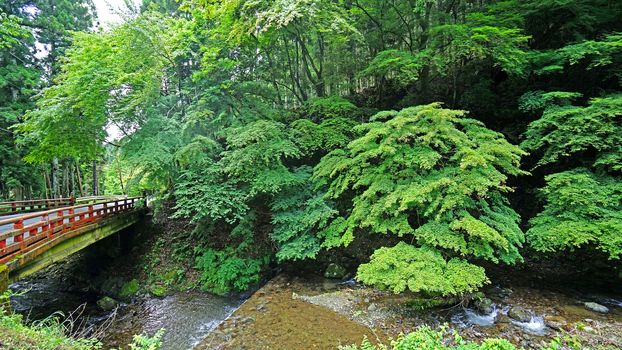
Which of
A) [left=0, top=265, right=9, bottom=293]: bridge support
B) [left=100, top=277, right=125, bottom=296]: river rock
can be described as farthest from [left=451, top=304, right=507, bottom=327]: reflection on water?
[left=100, top=277, right=125, bottom=296]: river rock

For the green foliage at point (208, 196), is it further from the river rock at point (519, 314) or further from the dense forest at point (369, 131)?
the river rock at point (519, 314)

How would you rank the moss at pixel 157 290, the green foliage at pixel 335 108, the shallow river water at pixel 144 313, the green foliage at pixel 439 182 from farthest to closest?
1. the green foliage at pixel 335 108
2. the moss at pixel 157 290
3. the shallow river water at pixel 144 313
4. the green foliage at pixel 439 182

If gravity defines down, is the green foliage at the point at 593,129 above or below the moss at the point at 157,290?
above

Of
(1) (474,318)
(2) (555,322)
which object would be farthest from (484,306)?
(2) (555,322)

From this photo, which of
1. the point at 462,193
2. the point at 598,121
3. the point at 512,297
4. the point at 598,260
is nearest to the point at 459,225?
the point at 462,193

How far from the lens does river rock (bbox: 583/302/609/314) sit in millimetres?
5938

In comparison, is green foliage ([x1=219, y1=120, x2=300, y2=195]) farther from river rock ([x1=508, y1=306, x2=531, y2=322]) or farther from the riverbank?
river rock ([x1=508, y1=306, x2=531, y2=322])

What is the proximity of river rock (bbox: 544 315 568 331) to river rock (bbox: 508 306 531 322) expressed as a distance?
304 millimetres

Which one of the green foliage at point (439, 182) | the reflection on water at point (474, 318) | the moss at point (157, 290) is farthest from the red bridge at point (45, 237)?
the reflection on water at point (474, 318)

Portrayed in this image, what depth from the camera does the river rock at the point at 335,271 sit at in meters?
9.08

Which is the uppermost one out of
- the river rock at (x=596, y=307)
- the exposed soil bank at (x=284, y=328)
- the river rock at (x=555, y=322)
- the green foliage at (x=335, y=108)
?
the green foliage at (x=335, y=108)

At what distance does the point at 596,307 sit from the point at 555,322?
4.00 ft

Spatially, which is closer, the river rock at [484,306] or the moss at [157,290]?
the river rock at [484,306]

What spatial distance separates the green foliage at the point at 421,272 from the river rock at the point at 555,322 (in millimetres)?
1356
